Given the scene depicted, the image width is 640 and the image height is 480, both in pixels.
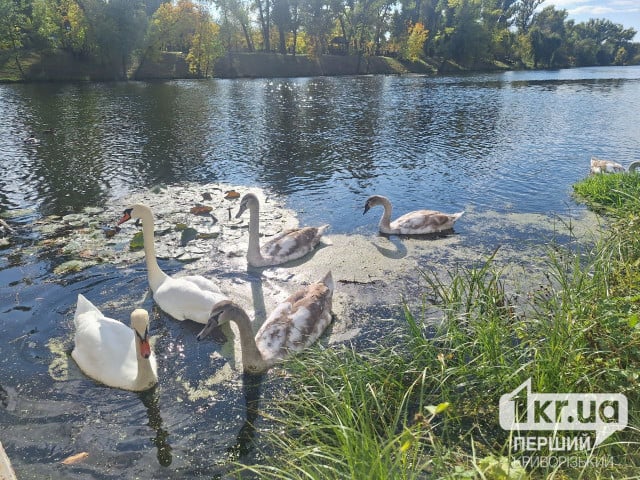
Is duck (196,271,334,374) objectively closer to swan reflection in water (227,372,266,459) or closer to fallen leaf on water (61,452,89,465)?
swan reflection in water (227,372,266,459)

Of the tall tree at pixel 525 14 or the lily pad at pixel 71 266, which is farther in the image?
the tall tree at pixel 525 14

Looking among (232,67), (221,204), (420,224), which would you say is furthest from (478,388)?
(232,67)

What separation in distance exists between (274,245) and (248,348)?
3.81 m

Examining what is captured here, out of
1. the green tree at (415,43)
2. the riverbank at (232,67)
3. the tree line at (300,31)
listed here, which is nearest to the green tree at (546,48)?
the tree line at (300,31)

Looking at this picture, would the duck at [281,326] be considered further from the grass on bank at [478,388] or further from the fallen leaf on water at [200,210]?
the fallen leaf on water at [200,210]

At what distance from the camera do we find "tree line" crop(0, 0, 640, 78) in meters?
57.1

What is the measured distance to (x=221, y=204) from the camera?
12945 millimetres

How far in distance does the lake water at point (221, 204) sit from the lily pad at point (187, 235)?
0.67 meters

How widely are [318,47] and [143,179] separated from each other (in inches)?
2900

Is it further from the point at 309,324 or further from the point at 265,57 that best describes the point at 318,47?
the point at 309,324

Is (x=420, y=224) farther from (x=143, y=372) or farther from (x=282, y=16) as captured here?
(x=282, y=16)

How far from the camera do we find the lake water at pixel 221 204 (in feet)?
17.2

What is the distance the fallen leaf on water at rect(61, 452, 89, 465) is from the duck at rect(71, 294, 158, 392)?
38.2 inches

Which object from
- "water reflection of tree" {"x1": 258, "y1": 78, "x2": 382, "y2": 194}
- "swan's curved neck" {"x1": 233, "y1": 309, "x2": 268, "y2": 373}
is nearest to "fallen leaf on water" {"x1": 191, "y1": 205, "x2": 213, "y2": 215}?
"water reflection of tree" {"x1": 258, "y1": 78, "x2": 382, "y2": 194}
